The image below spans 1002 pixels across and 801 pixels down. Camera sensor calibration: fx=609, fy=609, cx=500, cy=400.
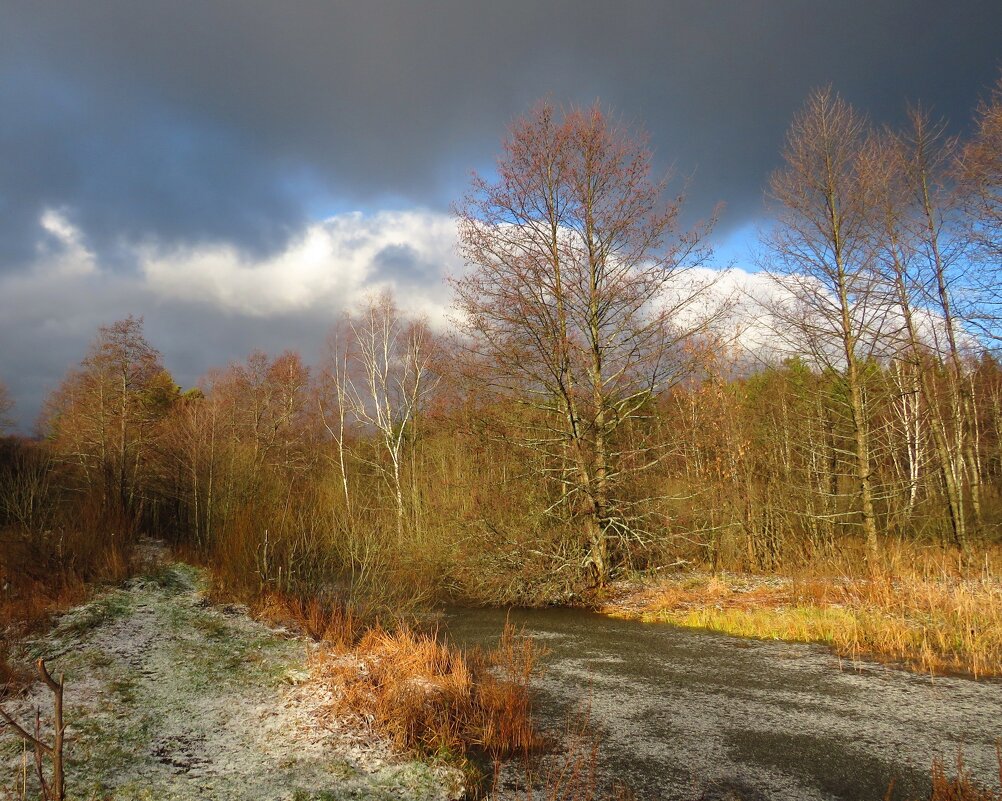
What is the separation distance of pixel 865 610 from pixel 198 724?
29.9 feet

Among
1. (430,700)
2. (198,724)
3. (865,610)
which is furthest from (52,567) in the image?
(865,610)

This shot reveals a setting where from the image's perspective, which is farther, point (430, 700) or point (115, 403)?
point (115, 403)

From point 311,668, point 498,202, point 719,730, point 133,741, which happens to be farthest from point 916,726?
point 498,202

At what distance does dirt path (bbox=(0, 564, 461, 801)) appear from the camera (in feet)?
13.3

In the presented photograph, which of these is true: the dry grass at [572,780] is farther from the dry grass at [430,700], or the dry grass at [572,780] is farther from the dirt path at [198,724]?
the dirt path at [198,724]

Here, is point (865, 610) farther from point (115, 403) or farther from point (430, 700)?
point (115, 403)

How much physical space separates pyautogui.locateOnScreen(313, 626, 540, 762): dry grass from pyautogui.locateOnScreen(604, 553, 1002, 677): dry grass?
4.87m

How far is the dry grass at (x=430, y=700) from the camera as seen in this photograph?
5004 millimetres

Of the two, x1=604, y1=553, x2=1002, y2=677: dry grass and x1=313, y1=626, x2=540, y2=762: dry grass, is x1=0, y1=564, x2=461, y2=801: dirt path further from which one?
x1=604, y1=553, x2=1002, y2=677: dry grass

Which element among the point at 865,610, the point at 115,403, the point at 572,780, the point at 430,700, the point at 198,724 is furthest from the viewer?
the point at 115,403

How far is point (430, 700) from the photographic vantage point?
5.51 meters

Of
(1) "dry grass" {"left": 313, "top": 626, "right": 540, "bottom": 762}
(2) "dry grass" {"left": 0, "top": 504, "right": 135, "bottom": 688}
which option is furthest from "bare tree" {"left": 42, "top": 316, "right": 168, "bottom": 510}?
(1) "dry grass" {"left": 313, "top": 626, "right": 540, "bottom": 762}

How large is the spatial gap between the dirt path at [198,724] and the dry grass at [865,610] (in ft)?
21.4

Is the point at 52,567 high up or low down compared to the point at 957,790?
up
